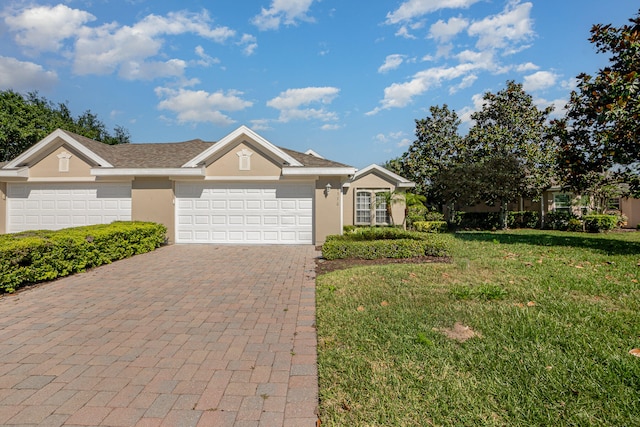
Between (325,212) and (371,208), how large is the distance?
7.67 metres

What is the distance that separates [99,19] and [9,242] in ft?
30.0

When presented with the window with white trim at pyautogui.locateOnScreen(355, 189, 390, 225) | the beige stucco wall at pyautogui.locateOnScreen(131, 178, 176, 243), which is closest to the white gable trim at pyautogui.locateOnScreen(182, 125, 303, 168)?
the beige stucco wall at pyautogui.locateOnScreen(131, 178, 176, 243)

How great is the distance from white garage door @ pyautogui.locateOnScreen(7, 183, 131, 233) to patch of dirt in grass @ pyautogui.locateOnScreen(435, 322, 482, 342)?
12.8 m

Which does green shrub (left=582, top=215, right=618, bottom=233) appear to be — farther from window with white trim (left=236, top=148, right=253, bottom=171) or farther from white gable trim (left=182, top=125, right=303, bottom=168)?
window with white trim (left=236, top=148, right=253, bottom=171)

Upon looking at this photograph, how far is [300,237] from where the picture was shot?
1269cm

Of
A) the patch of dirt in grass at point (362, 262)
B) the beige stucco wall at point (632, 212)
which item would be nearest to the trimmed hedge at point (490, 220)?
the beige stucco wall at point (632, 212)

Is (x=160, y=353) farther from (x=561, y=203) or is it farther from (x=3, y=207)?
(x=561, y=203)

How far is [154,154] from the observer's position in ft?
47.4

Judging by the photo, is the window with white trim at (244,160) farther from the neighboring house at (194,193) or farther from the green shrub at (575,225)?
the green shrub at (575,225)

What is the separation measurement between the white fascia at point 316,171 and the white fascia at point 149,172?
132 inches

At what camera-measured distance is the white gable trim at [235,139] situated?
1230 cm

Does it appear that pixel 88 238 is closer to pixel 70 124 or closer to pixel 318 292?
pixel 318 292

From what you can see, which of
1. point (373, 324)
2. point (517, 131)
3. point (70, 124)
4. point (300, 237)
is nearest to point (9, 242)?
point (373, 324)

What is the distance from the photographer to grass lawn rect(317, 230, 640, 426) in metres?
2.41
